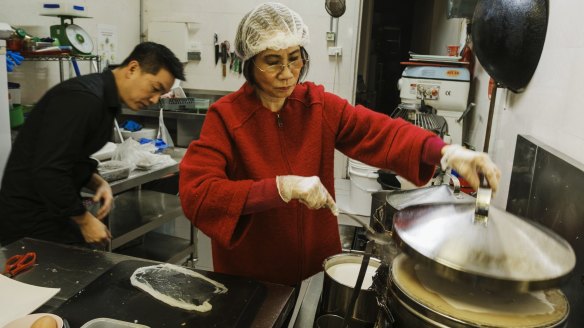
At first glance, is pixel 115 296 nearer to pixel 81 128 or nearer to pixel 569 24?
Result: pixel 81 128

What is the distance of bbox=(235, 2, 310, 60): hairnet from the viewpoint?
1.20 metres

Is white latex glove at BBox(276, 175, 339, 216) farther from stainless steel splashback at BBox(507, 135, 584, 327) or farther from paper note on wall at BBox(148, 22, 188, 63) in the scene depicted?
paper note on wall at BBox(148, 22, 188, 63)

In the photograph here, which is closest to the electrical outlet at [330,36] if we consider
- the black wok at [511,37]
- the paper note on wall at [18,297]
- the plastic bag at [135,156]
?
the plastic bag at [135,156]

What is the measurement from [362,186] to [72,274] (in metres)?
1.77

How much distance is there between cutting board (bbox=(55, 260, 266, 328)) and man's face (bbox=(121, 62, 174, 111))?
0.94m

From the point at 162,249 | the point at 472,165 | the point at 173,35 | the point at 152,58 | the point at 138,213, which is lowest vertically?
the point at 162,249

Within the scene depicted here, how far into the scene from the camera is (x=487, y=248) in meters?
0.66

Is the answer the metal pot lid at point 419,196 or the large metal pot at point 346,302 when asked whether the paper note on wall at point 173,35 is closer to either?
the metal pot lid at point 419,196

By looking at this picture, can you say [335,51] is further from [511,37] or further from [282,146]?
[282,146]

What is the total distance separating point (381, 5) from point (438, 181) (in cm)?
470

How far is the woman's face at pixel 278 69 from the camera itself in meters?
1.22

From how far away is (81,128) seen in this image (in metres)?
1.59

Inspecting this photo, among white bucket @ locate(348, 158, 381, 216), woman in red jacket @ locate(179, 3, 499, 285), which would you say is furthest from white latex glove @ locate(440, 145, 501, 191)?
white bucket @ locate(348, 158, 381, 216)

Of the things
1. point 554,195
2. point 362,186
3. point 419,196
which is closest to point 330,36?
point 362,186
